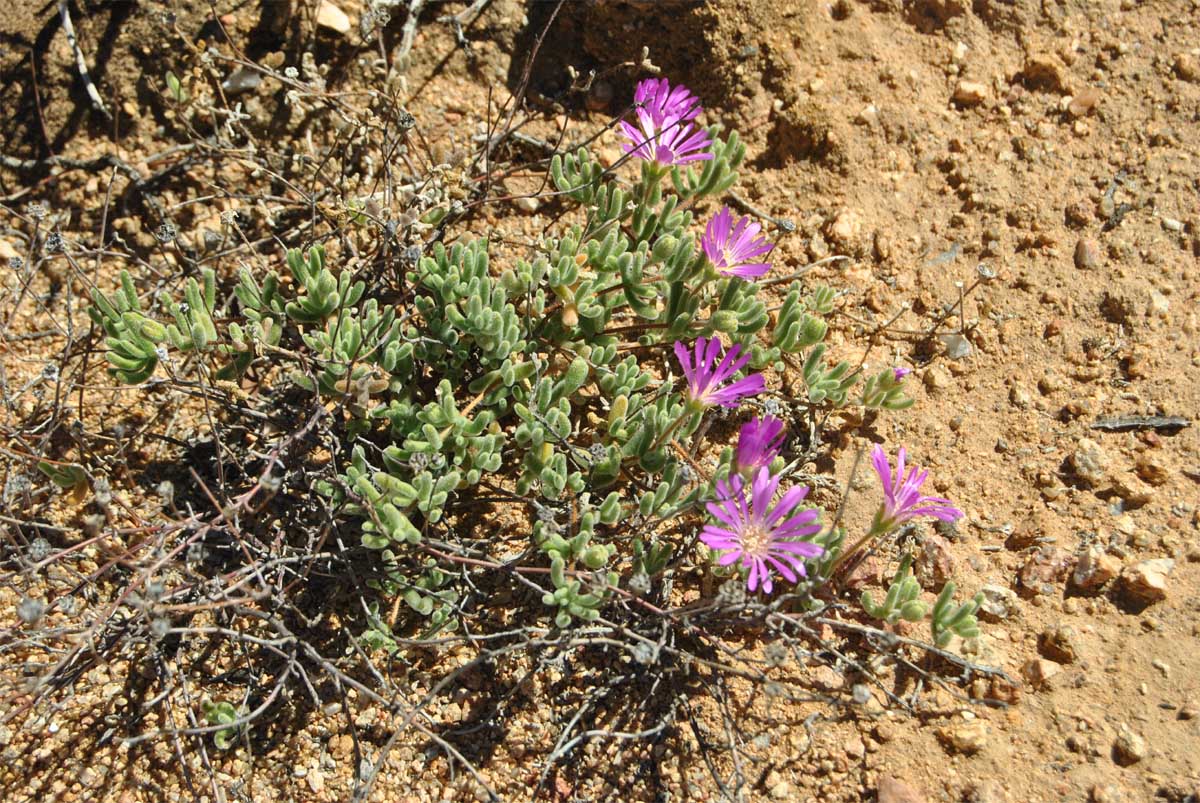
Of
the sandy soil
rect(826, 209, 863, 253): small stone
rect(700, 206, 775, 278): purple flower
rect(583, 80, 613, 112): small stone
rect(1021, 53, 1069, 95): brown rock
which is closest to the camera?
the sandy soil

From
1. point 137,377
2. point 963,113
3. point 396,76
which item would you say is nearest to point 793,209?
point 963,113

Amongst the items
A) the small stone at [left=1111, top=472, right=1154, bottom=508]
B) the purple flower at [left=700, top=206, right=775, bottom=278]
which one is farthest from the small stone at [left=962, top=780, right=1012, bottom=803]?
the purple flower at [left=700, top=206, right=775, bottom=278]

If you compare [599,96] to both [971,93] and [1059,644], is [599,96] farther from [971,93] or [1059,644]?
[1059,644]

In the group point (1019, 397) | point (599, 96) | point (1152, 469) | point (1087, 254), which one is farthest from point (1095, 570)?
point (599, 96)

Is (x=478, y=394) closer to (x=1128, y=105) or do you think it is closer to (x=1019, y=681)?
(x=1019, y=681)

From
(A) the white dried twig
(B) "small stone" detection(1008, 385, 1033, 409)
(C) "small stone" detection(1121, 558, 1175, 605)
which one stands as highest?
(A) the white dried twig

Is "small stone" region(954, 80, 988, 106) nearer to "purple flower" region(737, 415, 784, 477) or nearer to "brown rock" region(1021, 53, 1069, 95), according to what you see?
"brown rock" region(1021, 53, 1069, 95)

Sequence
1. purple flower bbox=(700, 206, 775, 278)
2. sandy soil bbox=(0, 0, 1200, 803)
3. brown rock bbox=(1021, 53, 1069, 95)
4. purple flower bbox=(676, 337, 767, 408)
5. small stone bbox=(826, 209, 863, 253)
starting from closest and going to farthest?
1. sandy soil bbox=(0, 0, 1200, 803)
2. purple flower bbox=(676, 337, 767, 408)
3. purple flower bbox=(700, 206, 775, 278)
4. small stone bbox=(826, 209, 863, 253)
5. brown rock bbox=(1021, 53, 1069, 95)
